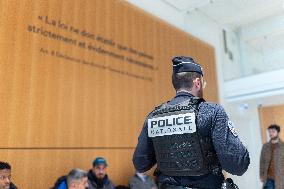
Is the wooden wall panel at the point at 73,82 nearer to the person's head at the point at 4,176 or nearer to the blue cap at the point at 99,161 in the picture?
the blue cap at the point at 99,161

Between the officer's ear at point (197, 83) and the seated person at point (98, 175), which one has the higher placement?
the officer's ear at point (197, 83)

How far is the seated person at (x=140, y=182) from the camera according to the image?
4551 millimetres

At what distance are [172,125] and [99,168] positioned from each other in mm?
2607

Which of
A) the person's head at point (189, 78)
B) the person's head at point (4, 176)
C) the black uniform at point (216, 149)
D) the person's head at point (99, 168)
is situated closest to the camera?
the black uniform at point (216, 149)

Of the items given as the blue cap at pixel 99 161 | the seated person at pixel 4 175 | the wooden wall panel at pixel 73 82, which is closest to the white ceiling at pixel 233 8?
the wooden wall panel at pixel 73 82

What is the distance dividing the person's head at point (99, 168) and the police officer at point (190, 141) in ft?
7.90

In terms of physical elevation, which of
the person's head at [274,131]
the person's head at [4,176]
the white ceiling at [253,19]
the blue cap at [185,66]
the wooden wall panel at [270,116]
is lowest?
the person's head at [4,176]

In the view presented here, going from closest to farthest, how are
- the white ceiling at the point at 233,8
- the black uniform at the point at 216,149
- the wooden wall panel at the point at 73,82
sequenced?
Answer: the black uniform at the point at 216,149 → the wooden wall panel at the point at 73,82 → the white ceiling at the point at 233,8

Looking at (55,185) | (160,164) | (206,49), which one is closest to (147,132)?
(160,164)

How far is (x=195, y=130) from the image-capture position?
1477 mm

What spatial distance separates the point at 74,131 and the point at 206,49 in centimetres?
408

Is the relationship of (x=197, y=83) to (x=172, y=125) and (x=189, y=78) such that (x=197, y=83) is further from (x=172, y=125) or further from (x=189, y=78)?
(x=172, y=125)

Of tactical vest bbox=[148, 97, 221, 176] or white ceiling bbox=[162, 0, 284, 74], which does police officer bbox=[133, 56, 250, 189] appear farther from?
white ceiling bbox=[162, 0, 284, 74]

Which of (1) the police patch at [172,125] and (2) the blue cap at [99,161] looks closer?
(1) the police patch at [172,125]
